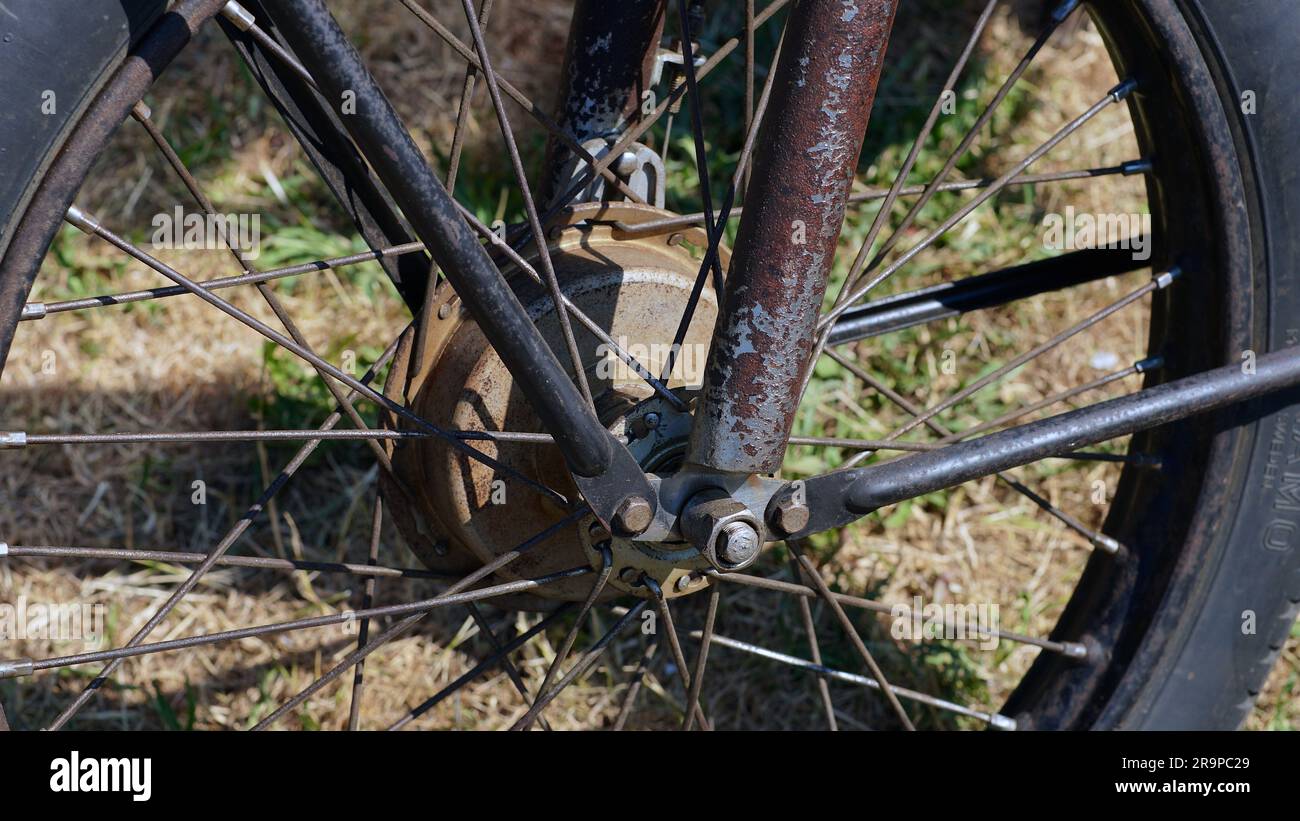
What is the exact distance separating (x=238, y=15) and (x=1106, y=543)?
4.15 ft

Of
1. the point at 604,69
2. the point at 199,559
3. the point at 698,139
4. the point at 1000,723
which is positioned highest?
the point at 604,69

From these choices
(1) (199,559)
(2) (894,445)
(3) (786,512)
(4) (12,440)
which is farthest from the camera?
(2) (894,445)

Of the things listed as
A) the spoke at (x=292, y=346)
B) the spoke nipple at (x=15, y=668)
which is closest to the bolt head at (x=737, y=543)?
the spoke at (x=292, y=346)

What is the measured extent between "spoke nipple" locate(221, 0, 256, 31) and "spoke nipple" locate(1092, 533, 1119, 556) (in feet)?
4.02

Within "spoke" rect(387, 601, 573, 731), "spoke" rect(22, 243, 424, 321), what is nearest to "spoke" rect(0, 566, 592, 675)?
"spoke" rect(387, 601, 573, 731)

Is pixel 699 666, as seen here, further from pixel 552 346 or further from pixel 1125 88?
pixel 1125 88

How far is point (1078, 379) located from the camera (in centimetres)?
255

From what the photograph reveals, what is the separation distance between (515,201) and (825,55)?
4.71 feet

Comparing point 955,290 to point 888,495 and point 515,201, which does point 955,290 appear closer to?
point 888,495

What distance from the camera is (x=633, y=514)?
1.32 meters

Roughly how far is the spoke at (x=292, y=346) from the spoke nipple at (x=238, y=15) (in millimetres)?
240

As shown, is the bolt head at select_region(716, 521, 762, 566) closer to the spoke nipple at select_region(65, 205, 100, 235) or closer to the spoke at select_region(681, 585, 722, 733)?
the spoke at select_region(681, 585, 722, 733)

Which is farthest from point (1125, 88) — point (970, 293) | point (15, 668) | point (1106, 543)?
point (15, 668)
